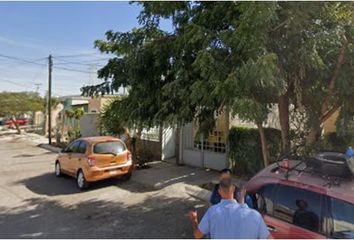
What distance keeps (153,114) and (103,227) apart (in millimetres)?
2608

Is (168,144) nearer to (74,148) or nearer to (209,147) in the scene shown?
(209,147)

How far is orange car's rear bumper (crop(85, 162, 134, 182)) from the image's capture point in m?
11.2

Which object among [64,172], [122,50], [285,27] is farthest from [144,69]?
[64,172]

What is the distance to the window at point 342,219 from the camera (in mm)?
3820

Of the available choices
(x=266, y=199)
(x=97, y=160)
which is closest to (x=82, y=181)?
(x=97, y=160)

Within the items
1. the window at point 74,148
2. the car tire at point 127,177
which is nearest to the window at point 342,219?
the car tire at point 127,177

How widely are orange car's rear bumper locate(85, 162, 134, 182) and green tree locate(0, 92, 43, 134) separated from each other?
29.5 metres

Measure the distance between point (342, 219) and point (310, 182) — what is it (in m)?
0.54

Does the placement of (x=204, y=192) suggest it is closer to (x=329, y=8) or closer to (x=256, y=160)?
(x=256, y=160)

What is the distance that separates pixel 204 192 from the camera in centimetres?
1005

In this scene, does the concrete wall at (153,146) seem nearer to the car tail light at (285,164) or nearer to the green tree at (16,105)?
the car tail light at (285,164)

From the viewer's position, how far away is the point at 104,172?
37.5ft

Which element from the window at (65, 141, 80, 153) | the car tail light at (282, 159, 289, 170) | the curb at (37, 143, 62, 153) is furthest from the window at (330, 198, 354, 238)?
the curb at (37, 143, 62, 153)

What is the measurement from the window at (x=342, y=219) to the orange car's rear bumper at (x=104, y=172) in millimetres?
8373
